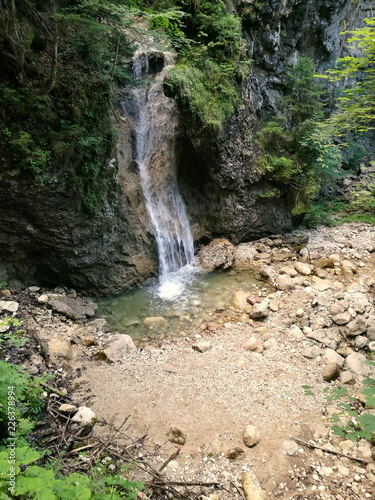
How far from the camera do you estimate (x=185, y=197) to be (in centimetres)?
1012

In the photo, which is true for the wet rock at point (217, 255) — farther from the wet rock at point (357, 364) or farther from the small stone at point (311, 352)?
the wet rock at point (357, 364)

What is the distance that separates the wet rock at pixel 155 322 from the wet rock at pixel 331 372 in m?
3.39

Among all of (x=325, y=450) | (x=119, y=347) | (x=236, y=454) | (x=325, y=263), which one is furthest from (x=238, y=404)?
(x=325, y=263)

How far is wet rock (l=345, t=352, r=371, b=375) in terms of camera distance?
16.2 ft

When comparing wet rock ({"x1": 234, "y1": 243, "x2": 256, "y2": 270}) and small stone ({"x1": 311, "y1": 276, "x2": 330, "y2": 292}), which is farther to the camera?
wet rock ({"x1": 234, "y1": 243, "x2": 256, "y2": 270})

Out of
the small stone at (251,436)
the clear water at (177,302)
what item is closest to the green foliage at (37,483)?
the small stone at (251,436)

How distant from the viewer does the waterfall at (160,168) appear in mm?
8594

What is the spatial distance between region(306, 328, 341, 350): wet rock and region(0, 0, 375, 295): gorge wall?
4594mm

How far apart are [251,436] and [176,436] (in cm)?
98

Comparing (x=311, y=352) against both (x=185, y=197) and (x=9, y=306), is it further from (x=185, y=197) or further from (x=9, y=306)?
(x=185, y=197)

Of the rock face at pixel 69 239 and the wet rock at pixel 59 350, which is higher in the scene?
the rock face at pixel 69 239

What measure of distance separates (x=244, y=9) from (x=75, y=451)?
1297 centimetres

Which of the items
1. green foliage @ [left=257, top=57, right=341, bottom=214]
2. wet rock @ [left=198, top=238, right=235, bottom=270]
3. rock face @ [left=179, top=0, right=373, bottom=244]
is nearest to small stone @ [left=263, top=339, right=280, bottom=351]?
wet rock @ [left=198, top=238, right=235, bottom=270]

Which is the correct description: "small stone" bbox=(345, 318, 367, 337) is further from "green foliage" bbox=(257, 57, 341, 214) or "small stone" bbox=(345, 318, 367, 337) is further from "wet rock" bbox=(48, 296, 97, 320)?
"green foliage" bbox=(257, 57, 341, 214)
